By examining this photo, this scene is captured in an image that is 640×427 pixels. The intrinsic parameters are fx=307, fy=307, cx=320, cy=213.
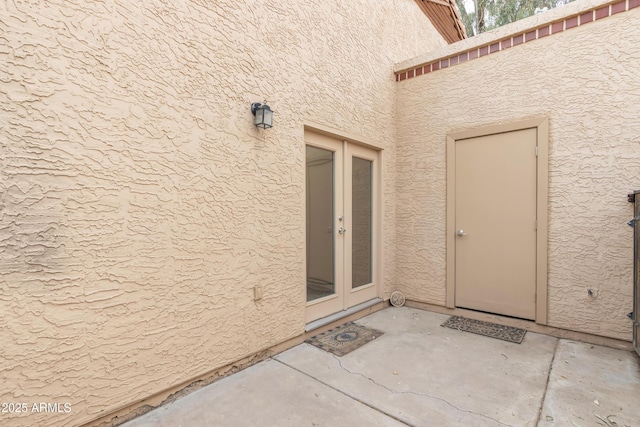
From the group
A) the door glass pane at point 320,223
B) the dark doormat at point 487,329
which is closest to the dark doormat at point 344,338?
the door glass pane at point 320,223

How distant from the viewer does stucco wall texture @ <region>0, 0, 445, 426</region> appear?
9.00 feet

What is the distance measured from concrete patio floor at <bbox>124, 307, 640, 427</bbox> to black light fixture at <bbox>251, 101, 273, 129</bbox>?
11.7 feet

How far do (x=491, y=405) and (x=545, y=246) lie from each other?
351 cm

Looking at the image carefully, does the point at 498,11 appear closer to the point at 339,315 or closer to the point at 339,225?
the point at 339,225

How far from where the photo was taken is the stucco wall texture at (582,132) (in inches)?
200

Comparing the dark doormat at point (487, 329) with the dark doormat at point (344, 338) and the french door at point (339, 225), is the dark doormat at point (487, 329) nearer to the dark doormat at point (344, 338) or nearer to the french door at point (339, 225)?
the dark doormat at point (344, 338)

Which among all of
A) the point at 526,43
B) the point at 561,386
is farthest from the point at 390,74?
the point at 561,386

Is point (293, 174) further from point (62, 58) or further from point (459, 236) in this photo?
point (459, 236)

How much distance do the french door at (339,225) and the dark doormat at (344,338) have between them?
1.21ft

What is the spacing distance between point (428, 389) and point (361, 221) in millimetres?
3660

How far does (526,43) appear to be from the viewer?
19.5 feet

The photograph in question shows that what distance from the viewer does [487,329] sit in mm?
5945

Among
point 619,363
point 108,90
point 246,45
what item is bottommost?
point 619,363

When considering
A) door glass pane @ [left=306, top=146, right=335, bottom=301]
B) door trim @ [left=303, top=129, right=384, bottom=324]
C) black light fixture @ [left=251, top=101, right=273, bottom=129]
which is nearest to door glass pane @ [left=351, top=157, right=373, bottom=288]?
door trim @ [left=303, top=129, right=384, bottom=324]
